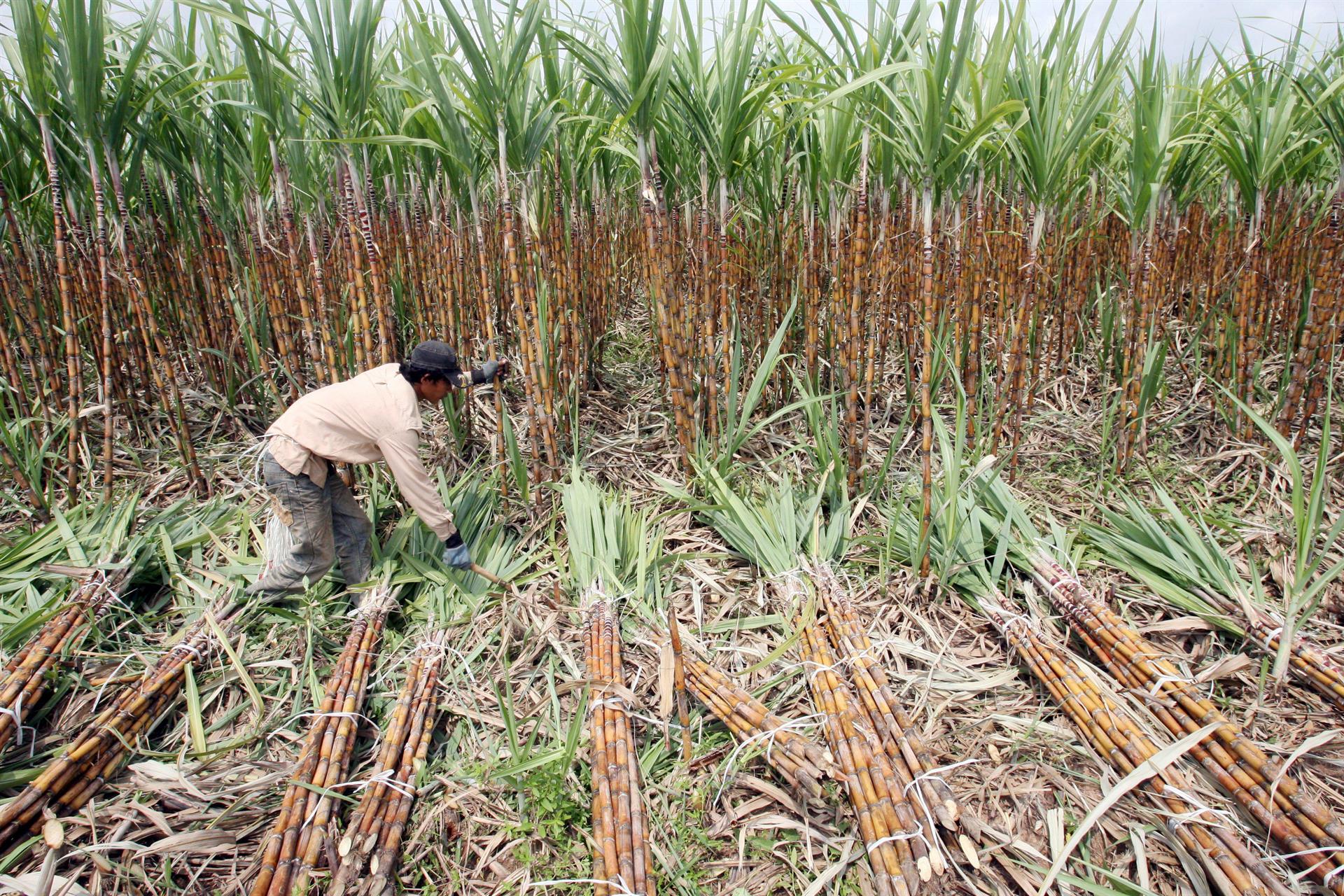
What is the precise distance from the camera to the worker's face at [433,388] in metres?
2.34

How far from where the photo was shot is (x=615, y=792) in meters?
1.63

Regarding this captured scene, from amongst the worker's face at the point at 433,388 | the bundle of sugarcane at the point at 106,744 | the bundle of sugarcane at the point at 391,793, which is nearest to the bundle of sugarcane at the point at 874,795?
the bundle of sugarcane at the point at 391,793

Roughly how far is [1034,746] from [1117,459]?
1787 mm

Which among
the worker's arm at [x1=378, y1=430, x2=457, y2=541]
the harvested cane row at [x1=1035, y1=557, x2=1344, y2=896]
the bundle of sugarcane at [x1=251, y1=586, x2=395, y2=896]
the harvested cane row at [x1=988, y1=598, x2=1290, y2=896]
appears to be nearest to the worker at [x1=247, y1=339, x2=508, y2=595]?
the worker's arm at [x1=378, y1=430, x2=457, y2=541]

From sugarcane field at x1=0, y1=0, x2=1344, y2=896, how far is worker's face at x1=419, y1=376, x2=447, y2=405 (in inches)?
0.5

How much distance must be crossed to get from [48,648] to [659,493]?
2.12m

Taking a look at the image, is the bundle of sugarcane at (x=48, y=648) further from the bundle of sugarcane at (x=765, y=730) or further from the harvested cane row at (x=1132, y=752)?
the harvested cane row at (x=1132, y=752)

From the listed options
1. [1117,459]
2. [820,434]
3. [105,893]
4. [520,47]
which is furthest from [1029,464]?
[105,893]

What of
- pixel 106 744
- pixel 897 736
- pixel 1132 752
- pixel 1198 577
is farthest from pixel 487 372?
pixel 1198 577

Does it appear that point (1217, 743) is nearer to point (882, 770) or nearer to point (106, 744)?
point (882, 770)

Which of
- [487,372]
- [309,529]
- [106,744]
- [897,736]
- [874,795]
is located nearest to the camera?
[874,795]

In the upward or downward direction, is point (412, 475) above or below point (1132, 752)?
above

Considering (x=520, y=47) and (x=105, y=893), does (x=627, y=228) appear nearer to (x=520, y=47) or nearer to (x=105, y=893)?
(x=520, y=47)

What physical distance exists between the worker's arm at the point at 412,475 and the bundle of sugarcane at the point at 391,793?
466 mm
